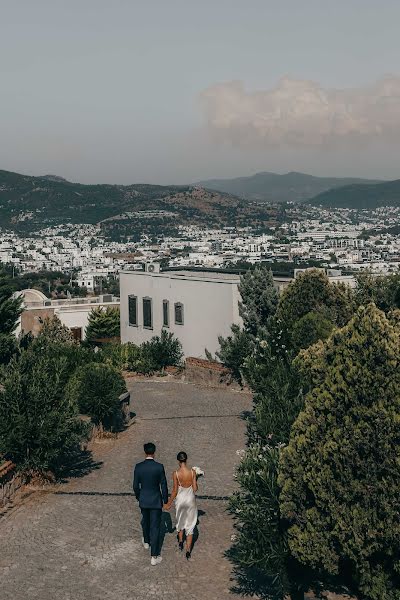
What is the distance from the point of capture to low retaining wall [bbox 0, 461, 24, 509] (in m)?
11.5

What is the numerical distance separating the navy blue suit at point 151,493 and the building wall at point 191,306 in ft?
57.7

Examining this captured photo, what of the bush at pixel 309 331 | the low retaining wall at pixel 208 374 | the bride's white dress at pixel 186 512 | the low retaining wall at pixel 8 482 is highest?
the bush at pixel 309 331

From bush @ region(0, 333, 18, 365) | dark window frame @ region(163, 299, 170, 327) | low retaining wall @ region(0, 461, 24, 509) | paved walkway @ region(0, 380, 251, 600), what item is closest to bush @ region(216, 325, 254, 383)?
bush @ region(0, 333, 18, 365)

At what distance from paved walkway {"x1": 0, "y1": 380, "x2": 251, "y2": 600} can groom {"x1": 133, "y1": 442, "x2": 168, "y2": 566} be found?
35cm

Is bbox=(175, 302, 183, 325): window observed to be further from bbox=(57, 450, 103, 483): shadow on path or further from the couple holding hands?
the couple holding hands

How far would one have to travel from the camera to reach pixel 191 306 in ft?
95.9

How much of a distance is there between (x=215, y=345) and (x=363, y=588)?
→ 20.2 m

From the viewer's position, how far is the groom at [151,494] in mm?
9492

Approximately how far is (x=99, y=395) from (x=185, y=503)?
23.3 ft

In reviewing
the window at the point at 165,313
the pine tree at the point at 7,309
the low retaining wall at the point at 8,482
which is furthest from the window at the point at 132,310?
the low retaining wall at the point at 8,482

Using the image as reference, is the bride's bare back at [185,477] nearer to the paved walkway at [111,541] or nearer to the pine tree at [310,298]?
the paved walkway at [111,541]

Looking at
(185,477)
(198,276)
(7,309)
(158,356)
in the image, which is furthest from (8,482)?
(198,276)

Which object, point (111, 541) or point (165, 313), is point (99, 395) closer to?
point (111, 541)

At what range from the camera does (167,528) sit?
1054 cm
